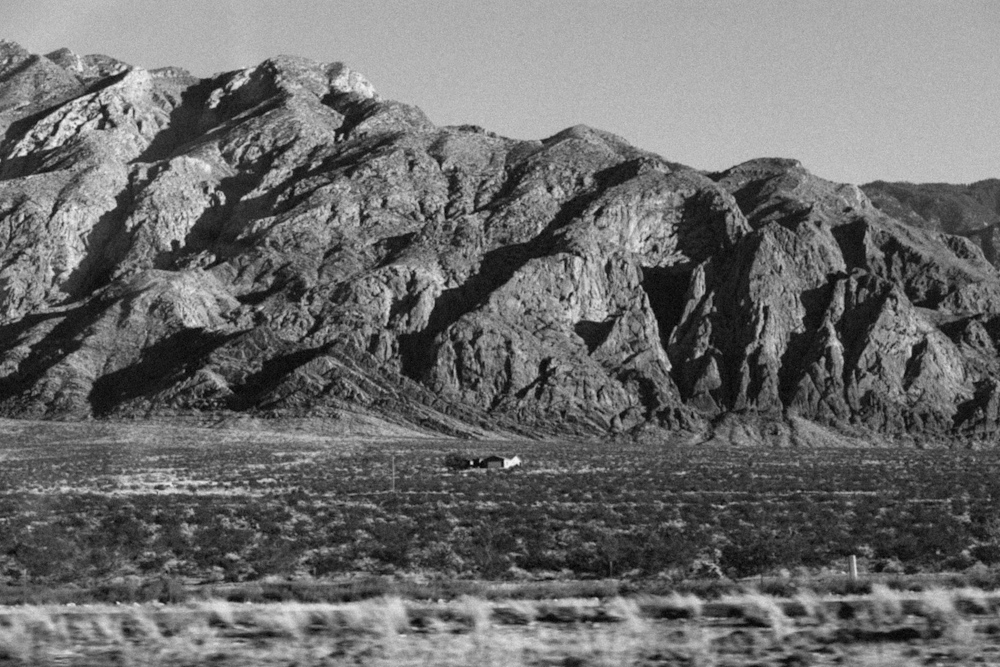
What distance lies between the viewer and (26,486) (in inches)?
2101

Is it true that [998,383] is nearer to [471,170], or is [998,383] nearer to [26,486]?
[471,170]

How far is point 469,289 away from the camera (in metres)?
140

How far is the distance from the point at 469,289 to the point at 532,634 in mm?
124233

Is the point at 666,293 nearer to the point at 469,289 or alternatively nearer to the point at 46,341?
the point at 469,289

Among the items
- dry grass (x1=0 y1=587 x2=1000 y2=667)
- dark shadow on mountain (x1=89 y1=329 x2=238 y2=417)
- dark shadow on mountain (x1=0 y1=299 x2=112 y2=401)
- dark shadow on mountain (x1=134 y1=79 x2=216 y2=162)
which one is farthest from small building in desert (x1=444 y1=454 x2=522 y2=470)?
dark shadow on mountain (x1=134 y1=79 x2=216 y2=162)

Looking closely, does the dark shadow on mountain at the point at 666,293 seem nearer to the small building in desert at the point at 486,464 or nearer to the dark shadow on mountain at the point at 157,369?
the dark shadow on mountain at the point at 157,369

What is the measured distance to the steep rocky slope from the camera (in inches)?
4902

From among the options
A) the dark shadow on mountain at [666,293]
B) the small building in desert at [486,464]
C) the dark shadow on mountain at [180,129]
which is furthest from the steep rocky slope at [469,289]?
the small building in desert at [486,464]

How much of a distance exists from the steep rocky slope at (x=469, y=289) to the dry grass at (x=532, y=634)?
99.2 meters

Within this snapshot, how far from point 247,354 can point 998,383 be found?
238 ft

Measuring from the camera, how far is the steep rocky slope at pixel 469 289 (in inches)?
4902

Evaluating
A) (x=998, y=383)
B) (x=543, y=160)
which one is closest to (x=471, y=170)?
(x=543, y=160)

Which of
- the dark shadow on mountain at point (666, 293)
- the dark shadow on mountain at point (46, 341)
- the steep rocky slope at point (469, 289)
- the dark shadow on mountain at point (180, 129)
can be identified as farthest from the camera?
the dark shadow on mountain at point (180, 129)

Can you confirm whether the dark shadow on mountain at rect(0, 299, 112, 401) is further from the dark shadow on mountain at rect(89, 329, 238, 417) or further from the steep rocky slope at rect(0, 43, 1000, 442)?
the dark shadow on mountain at rect(89, 329, 238, 417)
